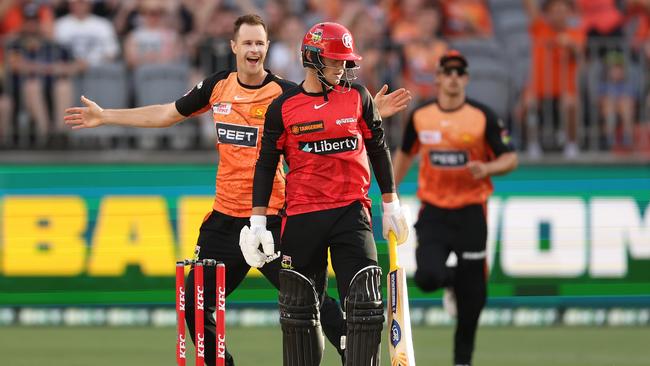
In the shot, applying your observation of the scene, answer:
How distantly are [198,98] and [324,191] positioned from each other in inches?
54.2

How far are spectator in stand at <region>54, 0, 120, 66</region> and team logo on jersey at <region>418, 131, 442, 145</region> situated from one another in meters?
4.66

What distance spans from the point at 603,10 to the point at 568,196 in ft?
9.76

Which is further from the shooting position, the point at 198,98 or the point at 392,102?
the point at 198,98

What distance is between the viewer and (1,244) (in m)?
14.5

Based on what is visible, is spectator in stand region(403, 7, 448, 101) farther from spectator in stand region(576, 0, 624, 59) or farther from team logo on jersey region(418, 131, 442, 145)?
team logo on jersey region(418, 131, 442, 145)

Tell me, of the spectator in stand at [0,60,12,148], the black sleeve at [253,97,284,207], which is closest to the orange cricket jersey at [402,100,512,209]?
the black sleeve at [253,97,284,207]

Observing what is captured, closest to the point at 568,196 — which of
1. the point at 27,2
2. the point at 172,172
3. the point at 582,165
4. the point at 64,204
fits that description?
the point at 582,165

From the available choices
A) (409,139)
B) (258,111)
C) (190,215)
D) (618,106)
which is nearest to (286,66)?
(190,215)

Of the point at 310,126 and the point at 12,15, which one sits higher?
the point at 12,15

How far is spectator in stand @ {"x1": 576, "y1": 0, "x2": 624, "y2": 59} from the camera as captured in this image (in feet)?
53.1

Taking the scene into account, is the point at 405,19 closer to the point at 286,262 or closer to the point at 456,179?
the point at 456,179

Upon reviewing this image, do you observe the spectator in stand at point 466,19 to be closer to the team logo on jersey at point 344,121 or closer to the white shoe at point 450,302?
the white shoe at point 450,302

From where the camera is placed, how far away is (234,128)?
9359mm

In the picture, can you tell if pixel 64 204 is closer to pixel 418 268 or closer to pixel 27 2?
pixel 27 2
